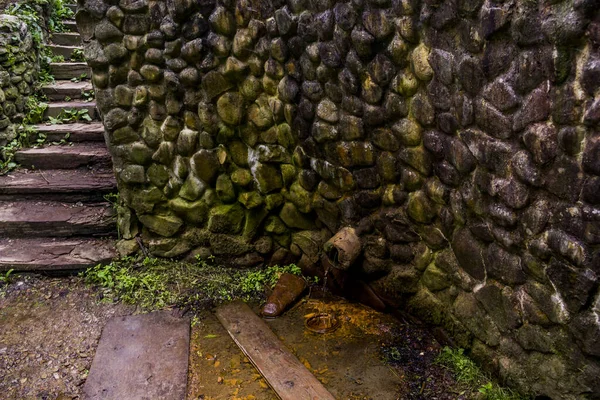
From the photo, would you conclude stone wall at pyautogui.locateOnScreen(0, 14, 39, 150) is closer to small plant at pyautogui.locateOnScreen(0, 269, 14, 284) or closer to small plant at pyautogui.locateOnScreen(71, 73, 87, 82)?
small plant at pyautogui.locateOnScreen(71, 73, 87, 82)

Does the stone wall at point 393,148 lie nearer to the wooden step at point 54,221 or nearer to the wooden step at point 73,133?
the wooden step at point 54,221

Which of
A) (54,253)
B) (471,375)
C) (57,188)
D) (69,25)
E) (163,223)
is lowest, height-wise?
(54,253)

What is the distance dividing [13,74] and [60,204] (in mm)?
1657

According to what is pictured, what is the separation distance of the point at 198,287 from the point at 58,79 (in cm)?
369

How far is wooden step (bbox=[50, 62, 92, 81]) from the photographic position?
250 inches

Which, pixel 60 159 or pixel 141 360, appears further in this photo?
pixel 60 159

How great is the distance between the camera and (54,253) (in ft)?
14.3

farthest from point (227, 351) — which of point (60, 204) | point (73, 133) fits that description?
point (73, 133)

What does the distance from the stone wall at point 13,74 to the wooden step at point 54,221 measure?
86cm

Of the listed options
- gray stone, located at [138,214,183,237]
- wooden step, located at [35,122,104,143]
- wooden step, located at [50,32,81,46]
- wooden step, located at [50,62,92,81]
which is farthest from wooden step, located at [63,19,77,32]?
gray stone, located at [138,214,183,237]

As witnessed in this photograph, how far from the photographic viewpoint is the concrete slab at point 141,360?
3104 mm

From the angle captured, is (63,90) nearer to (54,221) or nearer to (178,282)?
(54,221)

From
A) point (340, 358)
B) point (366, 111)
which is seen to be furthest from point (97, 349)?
point (366, 111)

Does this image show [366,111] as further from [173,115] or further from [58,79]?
[58,79]
